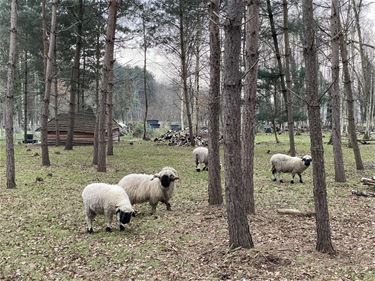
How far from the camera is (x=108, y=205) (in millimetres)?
Result: 8562

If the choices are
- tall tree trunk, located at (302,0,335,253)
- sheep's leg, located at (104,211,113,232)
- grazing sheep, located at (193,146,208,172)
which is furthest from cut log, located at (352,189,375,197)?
sheep's leg, located at (104,211,113,232)

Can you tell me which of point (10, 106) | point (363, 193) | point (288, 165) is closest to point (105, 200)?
point (10, 106)

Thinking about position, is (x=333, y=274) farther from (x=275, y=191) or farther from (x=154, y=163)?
(x=154, y=163)

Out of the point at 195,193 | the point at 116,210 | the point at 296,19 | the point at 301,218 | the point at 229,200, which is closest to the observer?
the point at 229,200

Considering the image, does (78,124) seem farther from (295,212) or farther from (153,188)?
(295,212)

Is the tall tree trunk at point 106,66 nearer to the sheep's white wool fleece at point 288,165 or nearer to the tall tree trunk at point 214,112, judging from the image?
the sheep's white wool fleece at point 288,165

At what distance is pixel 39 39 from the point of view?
104 feet

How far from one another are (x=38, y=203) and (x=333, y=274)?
8.56 meters

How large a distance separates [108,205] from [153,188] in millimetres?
1765

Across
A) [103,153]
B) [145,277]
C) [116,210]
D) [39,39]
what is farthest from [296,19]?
[145,277]

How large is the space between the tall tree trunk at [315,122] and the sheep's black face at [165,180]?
4334 mm

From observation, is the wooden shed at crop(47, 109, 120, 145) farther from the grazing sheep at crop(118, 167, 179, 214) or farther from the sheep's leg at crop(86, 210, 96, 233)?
the sheep's leg at crop(86, 210, 96, 233)

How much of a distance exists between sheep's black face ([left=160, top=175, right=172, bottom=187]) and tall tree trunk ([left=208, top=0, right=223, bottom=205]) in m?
1.11

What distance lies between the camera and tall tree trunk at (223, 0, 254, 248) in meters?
6.40
